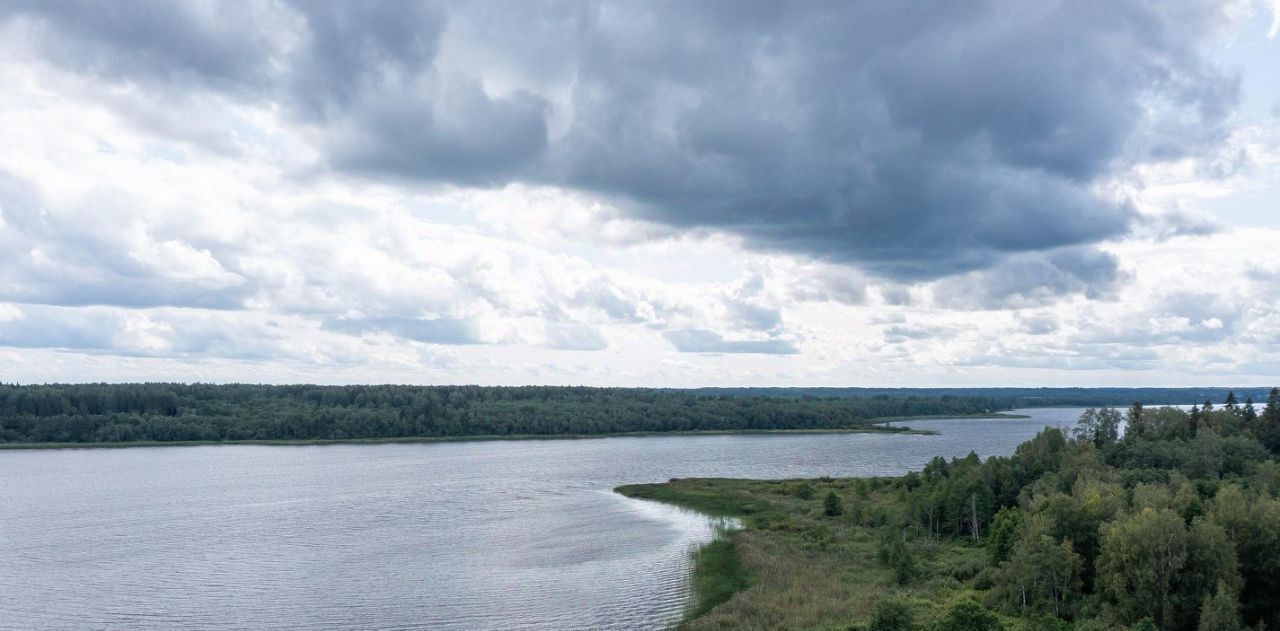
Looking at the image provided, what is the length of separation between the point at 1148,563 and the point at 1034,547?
6315 mm

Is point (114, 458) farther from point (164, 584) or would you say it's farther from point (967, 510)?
point (967, 510)

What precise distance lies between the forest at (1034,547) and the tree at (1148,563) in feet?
0.23

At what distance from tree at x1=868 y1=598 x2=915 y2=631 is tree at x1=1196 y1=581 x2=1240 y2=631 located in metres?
13.5

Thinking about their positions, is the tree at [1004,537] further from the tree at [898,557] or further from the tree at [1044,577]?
the tree at [1044,577]

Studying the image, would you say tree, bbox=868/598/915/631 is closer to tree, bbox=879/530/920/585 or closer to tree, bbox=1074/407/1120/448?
tree, bbox=879/530/920/585

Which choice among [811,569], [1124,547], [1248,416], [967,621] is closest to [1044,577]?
[1124,547]

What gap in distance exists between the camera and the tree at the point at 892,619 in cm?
4084

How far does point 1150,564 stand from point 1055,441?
47.1 meters

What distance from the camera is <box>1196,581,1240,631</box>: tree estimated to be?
40750 mm

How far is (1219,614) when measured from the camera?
40750 mm

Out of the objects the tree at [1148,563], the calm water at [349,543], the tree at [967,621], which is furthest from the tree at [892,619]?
the calm water at [349,543]

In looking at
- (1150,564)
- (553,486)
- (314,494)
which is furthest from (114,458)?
(1150,564)

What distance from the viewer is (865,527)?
78125 millimetres

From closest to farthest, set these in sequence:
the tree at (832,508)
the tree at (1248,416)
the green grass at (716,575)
A: the green grass at (716,575)
the tree at (832,508)
the tree at (1248,416)
